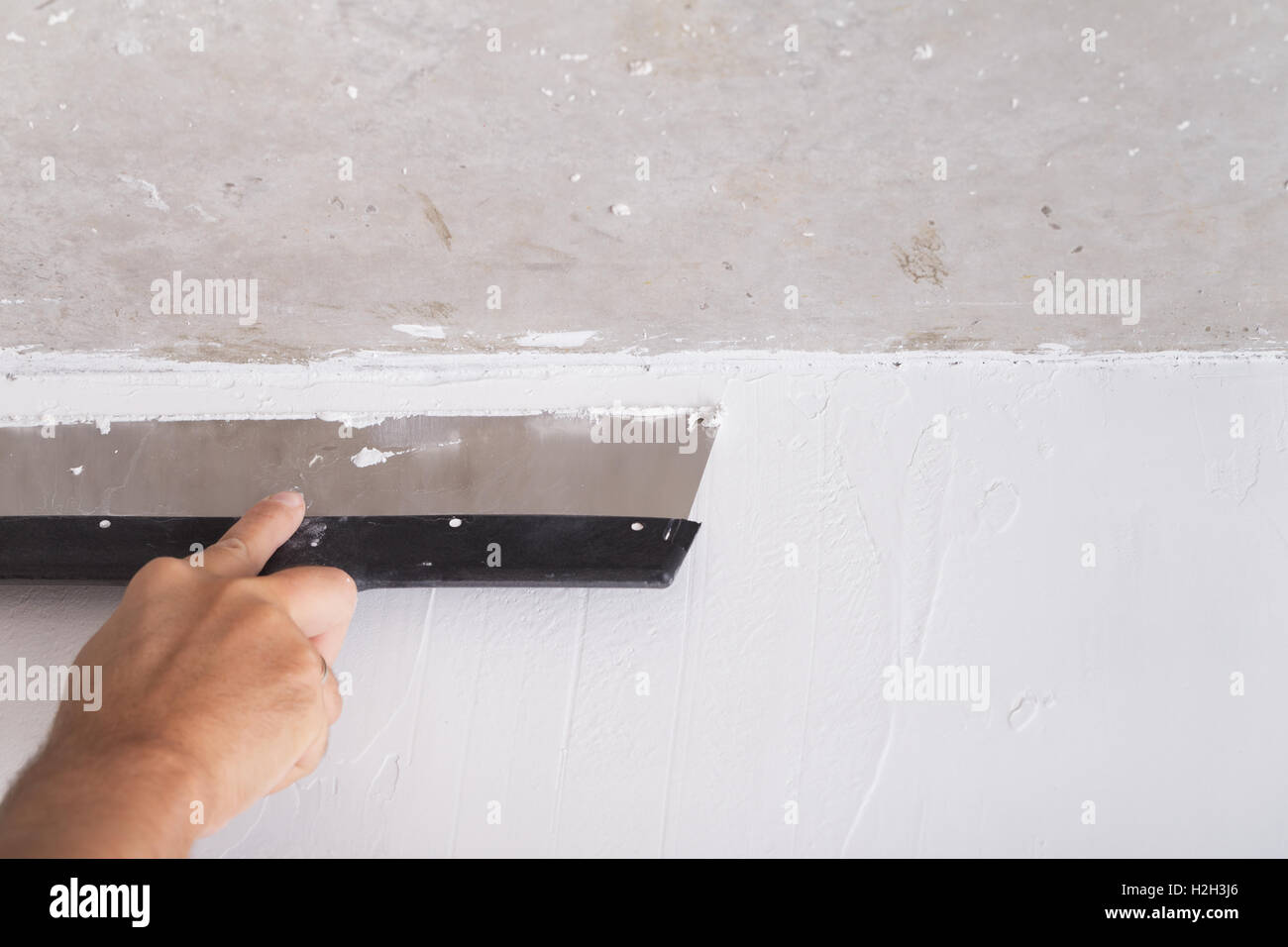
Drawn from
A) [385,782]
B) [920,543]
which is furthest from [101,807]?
[920,543]

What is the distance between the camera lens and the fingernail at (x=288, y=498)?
96cm

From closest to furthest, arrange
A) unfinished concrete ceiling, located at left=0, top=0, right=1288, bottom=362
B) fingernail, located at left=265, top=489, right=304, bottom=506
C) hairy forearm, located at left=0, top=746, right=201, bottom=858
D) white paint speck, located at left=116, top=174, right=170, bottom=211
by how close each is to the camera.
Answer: hairy forearm, located at left=0, top=746, right=201, bottom=858
unfinished concrete ceiling, located at left=0, top=0, right=1288, bottom=362
white paint speck, located at left=116, top=174, right=170, bottom=211
fingernail, located at left=265, top=489, right=304, bottom=506

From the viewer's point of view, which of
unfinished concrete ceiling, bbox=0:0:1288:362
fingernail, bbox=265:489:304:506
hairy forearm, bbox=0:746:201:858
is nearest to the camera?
hairy forearm, bbox=0:746:201:858

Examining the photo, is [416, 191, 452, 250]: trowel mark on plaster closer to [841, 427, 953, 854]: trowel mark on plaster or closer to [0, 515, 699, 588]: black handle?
[0, 515, 699, 588]: black handle

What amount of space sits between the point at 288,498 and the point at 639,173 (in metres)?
0.54

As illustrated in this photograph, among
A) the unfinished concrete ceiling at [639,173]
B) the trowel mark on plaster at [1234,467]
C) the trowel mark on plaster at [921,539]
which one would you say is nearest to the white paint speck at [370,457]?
the unfinished concrete ceiling at [639,173]

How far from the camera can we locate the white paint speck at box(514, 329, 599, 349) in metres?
1.03

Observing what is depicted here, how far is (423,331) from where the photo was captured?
3.35 feet

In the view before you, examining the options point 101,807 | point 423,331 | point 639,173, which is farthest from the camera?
point 423,331

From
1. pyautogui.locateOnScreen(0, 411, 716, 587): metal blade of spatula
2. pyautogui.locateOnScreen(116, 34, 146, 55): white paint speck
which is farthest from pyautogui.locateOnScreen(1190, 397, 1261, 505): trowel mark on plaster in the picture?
pyautogui.locateOnScreen(116, 34, 146, 55): white paint speck

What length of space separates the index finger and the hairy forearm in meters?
0.21

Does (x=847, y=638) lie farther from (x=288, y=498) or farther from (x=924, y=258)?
(x=288, y=498)
